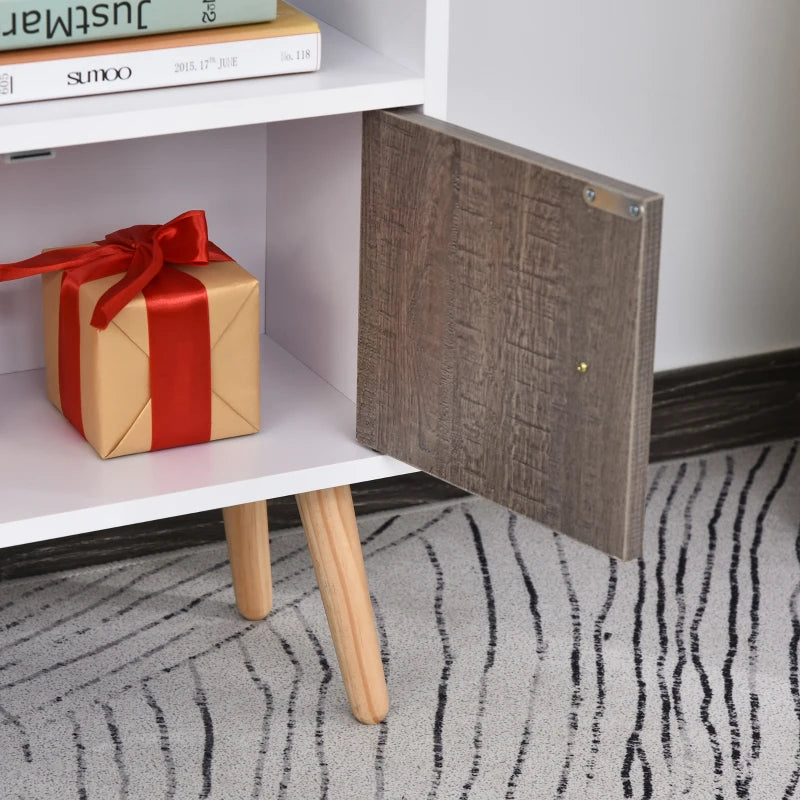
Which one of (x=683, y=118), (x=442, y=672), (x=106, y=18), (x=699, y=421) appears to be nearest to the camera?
(x=106, y=18)

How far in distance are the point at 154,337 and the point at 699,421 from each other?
2.76 feet

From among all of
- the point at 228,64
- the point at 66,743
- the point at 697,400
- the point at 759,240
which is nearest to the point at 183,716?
the point at 66,743

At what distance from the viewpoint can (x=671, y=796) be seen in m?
1.03

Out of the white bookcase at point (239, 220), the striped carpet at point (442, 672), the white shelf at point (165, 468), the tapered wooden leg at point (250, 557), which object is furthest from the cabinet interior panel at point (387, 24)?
the striped carpet at point (442, 672)

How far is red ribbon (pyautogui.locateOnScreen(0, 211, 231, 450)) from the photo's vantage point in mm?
949

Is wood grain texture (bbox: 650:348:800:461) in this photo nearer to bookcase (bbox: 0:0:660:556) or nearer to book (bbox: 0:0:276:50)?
bookcase (bbox: 0:0:660:556)

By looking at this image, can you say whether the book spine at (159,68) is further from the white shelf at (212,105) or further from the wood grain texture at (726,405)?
the wood grain texture at (726,405)

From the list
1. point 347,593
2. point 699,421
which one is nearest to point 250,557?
point 347,593

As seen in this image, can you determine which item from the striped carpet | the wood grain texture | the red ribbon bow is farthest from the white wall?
the red ribbon bow

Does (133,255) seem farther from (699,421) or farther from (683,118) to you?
(699,421)

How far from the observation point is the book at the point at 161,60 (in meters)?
0.81

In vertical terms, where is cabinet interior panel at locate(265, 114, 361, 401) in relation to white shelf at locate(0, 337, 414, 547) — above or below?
above

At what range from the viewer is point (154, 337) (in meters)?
0.95

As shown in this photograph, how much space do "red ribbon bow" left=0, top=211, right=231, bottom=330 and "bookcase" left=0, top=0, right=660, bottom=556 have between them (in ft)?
0.28
